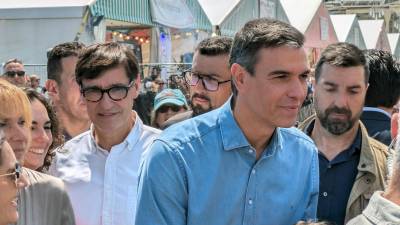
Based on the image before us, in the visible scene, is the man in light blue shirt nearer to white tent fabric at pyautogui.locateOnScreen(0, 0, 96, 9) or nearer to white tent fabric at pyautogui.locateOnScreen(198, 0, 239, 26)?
Answer: white tent fabric at pyautogui.locateOnScreen(0, 0, 96, 9)

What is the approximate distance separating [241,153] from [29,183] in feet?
2.95

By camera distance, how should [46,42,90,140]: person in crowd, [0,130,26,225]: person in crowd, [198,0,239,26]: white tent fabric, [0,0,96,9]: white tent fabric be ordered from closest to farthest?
1. [0,130,26,225]: person in crowd
2. [46,42,90,140]: person in crowd
3. [0,0,96,9]: white tent fabric
4. [198,0,239,26]: white tent fabric

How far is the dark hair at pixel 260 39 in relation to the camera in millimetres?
1883

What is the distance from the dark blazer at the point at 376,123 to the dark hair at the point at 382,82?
118 millimetres

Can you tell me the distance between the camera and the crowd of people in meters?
1.87

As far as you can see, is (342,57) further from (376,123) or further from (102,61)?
(102,61)

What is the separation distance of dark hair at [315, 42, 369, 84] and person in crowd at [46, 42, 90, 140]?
62.8 inches

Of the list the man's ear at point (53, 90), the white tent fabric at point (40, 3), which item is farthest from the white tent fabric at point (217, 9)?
the man's ear at point (53, 90)

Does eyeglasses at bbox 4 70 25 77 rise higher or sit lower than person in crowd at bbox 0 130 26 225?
higher

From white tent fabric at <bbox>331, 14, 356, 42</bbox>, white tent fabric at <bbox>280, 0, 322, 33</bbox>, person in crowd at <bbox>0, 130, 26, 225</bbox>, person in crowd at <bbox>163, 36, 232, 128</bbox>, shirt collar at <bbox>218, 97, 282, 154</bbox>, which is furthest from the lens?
white tent fabric at <bbox>331, 14, 356, 42</bbox>

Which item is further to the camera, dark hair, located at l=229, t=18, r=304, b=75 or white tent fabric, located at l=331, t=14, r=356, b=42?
white tent fabric, located at l=331, t=14, r=356, b=42

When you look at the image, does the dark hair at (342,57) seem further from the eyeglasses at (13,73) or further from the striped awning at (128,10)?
the striped awning at (128,10)

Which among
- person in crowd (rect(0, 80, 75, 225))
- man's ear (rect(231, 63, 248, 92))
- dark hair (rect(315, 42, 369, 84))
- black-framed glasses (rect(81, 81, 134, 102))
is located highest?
dark hair (rect(315, 42, 369, 84))

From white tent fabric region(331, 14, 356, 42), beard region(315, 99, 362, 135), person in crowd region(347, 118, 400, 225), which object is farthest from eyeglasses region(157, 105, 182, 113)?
white tent fabric region(331, 14, 356, 42)
